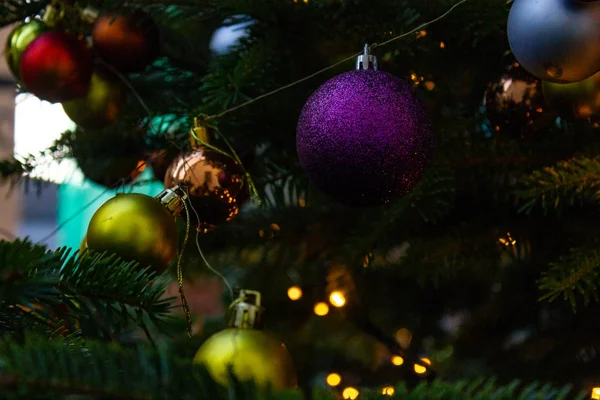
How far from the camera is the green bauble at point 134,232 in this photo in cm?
41

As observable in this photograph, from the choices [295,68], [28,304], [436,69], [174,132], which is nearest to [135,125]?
[174,132]

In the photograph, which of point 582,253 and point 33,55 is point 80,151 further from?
point 582,253

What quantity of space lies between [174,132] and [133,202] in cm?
21

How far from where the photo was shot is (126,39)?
0.61 meters

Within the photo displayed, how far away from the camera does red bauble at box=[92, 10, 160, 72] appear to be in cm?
61

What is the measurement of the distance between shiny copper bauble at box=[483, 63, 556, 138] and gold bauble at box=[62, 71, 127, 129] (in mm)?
335

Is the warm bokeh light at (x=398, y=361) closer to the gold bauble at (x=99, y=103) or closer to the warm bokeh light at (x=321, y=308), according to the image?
the warm bokeh light at (x=321, y=308)

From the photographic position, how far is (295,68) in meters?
0.63

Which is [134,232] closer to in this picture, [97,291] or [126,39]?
[97,291]

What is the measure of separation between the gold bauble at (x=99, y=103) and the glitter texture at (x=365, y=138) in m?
0.30

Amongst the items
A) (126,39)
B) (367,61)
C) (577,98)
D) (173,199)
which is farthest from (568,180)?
(126,39)

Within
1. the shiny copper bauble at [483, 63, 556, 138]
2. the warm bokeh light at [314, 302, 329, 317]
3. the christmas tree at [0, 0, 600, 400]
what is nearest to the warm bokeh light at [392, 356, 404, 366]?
the christmas tree at [0, 0, 600, 400]

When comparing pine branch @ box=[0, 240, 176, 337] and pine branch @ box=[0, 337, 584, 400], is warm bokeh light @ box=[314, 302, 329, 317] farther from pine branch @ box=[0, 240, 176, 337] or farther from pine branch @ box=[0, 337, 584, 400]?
pine branch @ box=[0, 337, 584, 400]

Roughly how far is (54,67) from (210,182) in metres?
0.19
